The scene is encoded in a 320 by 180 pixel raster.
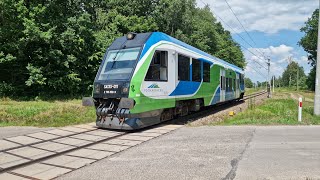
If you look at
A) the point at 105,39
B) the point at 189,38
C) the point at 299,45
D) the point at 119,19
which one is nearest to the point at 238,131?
the point at 105,39

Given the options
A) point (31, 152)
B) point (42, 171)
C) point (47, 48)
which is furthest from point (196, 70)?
point (47, 48)

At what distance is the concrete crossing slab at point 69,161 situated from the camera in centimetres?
664

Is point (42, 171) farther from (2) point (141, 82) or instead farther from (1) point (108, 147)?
(2) point (141, 82)

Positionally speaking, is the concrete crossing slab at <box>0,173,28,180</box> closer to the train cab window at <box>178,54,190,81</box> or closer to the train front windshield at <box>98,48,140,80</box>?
the train front windshield at <box>98,48,140,80</box>

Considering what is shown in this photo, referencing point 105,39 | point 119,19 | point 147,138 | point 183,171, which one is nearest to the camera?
point 183,171

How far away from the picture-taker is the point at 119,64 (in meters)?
11.4

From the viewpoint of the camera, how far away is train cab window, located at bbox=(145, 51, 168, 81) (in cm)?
1127

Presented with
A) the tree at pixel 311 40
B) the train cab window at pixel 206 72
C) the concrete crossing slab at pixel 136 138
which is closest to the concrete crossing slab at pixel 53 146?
the concrete crossing slab at pixel 136 138

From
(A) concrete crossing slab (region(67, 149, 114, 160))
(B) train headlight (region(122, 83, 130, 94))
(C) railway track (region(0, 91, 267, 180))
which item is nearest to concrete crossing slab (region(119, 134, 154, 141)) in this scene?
(C) railway track (region(0, 91, 267, 180))

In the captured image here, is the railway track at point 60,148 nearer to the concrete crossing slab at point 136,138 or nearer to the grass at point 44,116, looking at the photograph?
the concrete crossing slab at point 136,138

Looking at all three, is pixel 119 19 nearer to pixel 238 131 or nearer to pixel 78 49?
pixel 78 49

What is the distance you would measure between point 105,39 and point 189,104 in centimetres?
1432

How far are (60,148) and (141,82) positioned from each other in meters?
3.61

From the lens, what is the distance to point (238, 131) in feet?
35.4
